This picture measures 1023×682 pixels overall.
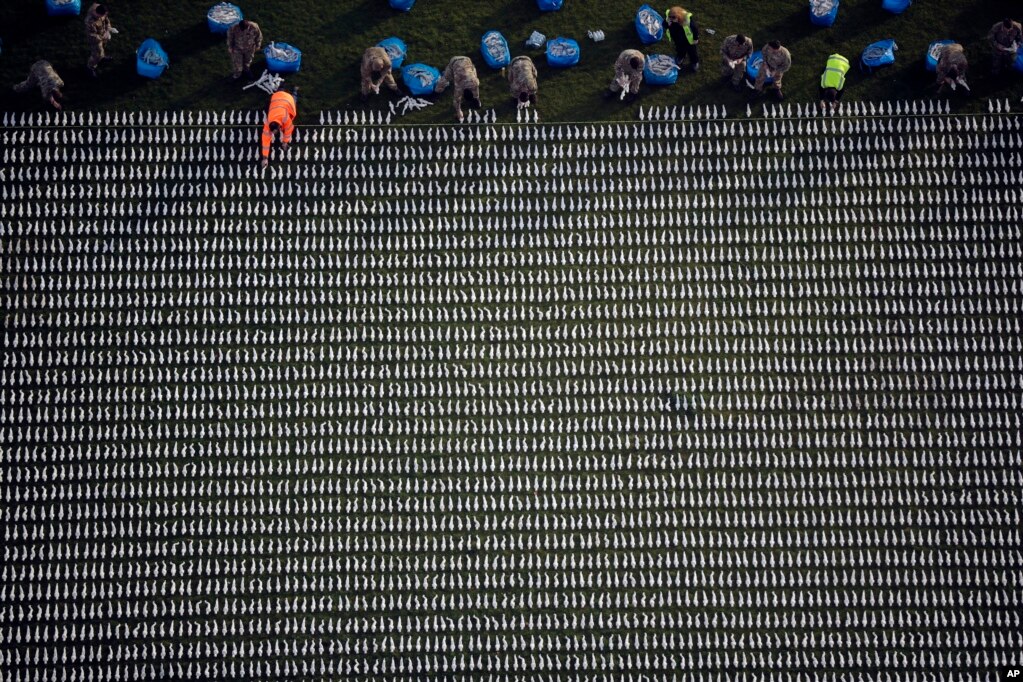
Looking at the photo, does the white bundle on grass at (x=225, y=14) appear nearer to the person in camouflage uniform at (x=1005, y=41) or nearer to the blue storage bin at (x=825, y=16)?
the blue storage bin at (x=825, y=16)

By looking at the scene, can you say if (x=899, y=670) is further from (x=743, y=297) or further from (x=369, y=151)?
(x=369, y=151)

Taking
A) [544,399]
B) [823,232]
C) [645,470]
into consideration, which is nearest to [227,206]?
[544,399]

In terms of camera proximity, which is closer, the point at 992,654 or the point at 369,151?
the point at 992,654

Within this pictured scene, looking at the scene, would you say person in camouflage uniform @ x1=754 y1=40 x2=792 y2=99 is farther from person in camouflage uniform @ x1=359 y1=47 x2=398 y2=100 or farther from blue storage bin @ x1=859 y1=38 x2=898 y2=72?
person in camouflage uniform @ x1=359 y1=47 x2=398 y2=100

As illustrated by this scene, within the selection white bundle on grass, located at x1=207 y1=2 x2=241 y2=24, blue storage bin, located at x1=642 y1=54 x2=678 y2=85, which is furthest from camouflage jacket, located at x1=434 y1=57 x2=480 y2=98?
white bundle on grass, located at x1=207 y1=2 x2=241 y2=24

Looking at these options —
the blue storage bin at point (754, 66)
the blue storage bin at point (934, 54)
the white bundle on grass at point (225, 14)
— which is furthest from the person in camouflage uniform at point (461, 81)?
the blue storage bin at point (934, 54)
